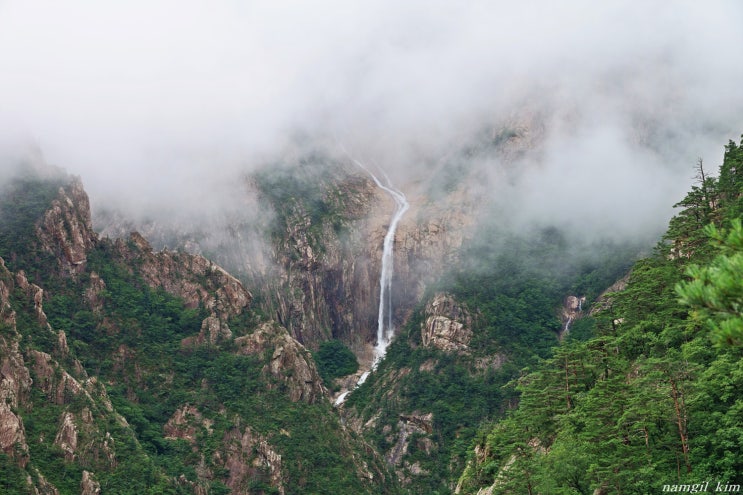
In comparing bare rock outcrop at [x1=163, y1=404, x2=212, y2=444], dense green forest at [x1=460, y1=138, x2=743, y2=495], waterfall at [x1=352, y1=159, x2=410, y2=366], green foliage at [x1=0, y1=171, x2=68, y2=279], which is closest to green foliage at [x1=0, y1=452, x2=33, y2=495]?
bare rock outcrop at [x1=163, y1=404, x2=212, y2=444]

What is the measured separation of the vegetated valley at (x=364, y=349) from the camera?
46688 millimetres

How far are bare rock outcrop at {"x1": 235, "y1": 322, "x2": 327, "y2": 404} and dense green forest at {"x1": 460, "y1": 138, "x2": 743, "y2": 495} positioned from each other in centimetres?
4895

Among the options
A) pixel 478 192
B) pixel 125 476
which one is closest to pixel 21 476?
pixel 125 476

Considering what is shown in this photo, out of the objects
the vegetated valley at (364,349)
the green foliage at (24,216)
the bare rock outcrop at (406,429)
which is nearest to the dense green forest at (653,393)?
the vegetated valley at (364,349)

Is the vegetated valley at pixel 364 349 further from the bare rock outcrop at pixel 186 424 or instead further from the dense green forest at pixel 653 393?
the bare rock outcrop at pixel 186 424

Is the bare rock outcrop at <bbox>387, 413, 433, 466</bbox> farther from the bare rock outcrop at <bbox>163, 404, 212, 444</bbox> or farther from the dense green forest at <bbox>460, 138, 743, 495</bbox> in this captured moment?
the dense green forest at <bbox>460, 138, 743, 495</bbox>

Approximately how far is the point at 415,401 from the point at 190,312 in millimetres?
39872

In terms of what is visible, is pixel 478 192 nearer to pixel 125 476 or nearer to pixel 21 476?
pixel 125 476

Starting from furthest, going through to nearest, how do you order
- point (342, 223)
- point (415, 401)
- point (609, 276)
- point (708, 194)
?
1. point (342, 223)
2. point (609, 276)
3. point (415, 401)
4. point (708, 194)

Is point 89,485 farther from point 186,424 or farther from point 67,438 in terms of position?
point 186,424

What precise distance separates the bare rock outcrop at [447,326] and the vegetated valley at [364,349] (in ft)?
1.33

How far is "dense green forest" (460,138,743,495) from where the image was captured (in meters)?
24.1

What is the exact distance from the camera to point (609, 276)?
15550 centimetres

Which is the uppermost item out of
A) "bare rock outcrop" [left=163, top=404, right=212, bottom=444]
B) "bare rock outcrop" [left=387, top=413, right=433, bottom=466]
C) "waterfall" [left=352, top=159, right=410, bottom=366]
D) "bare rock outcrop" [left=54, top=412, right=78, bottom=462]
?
"waterfall" [left=352, top=159, right=410, bottom=366]
